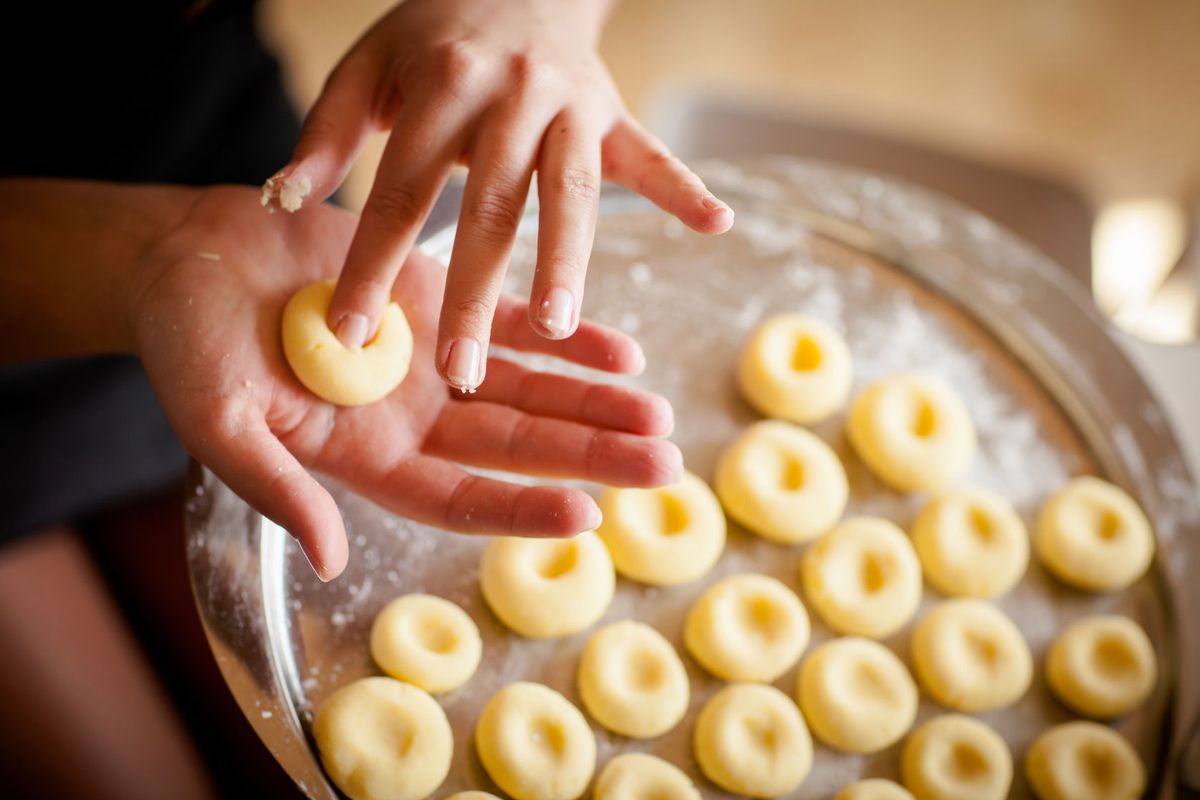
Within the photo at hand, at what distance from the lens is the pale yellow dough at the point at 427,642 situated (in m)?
0.85

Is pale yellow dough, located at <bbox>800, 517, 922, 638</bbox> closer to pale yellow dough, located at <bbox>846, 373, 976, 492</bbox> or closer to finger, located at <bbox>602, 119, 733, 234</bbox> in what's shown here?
pale yellow dough, located at <bbox>846, 373, 976, 492</bbox>

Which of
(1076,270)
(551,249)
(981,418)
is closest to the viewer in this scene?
(551,249)

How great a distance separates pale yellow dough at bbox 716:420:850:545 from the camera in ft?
3.29

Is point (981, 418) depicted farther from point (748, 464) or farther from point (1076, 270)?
point (1076, 270)

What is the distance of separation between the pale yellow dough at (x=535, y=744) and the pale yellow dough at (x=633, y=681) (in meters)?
0.03

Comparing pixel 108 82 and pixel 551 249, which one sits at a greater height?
pixel 551 249

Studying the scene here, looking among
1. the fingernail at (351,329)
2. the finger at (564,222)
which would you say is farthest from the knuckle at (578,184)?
the fingernail at (351,329)

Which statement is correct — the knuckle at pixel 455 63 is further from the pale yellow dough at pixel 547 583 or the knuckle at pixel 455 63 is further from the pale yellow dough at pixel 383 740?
the pale yellow dough at pixel 383 740

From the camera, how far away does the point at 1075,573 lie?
103cm

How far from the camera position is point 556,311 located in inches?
27.0

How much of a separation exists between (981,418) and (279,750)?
870 millimetres

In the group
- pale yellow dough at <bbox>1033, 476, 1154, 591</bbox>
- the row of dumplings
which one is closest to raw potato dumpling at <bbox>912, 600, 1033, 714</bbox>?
the row of dumplings

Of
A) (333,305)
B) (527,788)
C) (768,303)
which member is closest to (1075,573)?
(768,303)

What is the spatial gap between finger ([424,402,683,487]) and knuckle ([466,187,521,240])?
7.6 inches
